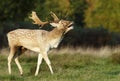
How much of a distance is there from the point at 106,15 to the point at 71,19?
17822 millimetres

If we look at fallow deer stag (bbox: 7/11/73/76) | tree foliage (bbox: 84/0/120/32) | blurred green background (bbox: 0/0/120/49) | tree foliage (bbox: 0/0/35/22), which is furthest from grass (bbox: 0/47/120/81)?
tree foliage (bbox: 84/0/120/32)

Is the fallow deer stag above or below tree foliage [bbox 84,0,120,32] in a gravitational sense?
above

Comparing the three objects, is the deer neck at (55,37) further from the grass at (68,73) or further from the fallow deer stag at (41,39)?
the grass at (68,73)

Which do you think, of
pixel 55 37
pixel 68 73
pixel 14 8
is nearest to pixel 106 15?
pixel 14 8

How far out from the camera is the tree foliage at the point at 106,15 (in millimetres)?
62500

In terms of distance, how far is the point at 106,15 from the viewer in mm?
63938

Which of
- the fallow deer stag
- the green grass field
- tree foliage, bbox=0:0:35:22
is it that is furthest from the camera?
tree foliage, bbox=0:0:35:22

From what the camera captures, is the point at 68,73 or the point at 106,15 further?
the point at 106,15

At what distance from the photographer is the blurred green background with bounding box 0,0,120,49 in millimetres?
35781

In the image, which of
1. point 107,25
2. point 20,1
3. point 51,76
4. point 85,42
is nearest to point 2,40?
point 85,42

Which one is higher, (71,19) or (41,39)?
(41,39)

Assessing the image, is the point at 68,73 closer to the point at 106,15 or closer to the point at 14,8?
the point at 14,8

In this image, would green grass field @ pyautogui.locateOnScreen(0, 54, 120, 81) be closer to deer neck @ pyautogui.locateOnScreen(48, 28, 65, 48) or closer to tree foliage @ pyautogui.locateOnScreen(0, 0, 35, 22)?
deer neck @ pyautogui.locateOnScreen(48, 28, 65, 48)

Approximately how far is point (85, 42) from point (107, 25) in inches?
1036
